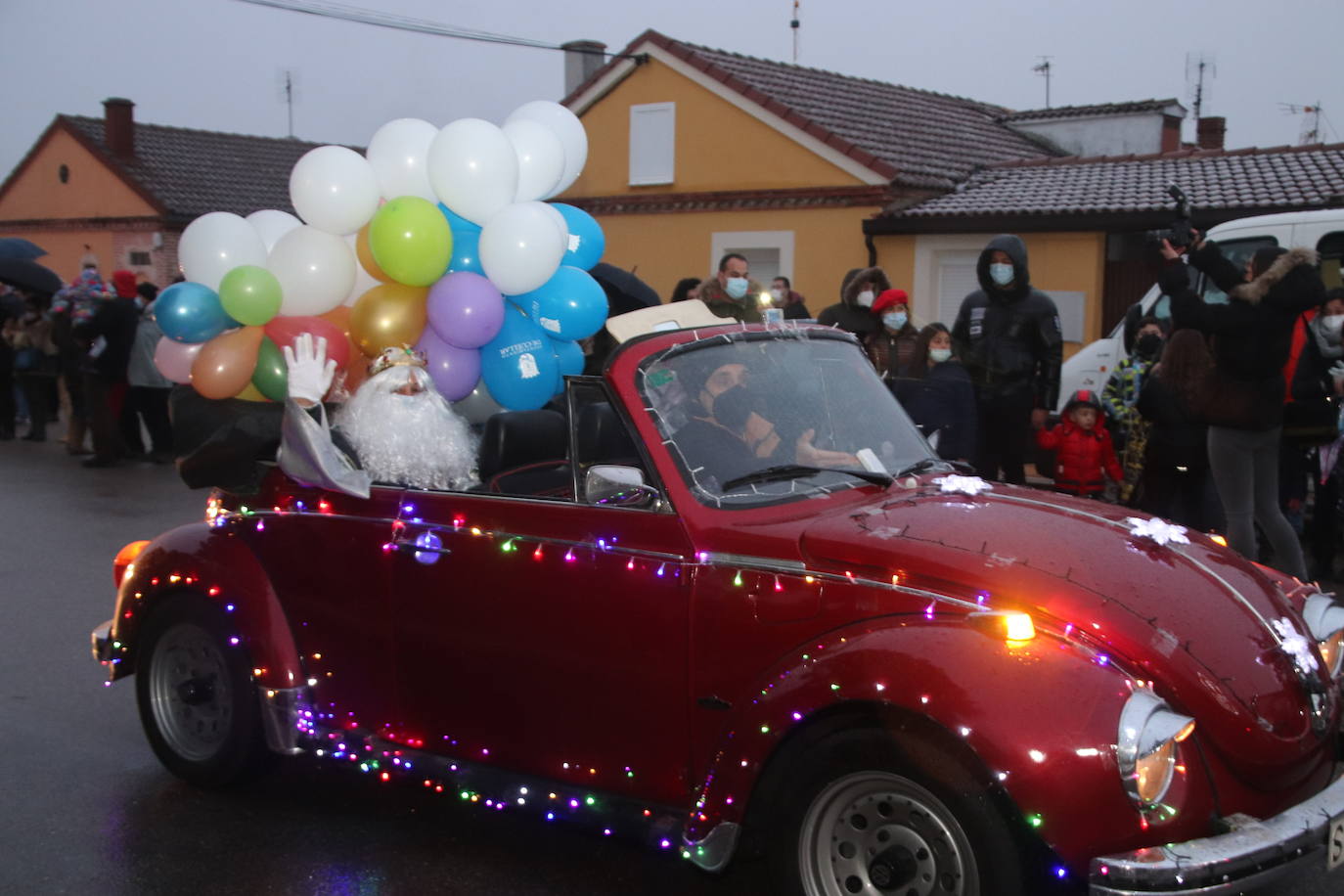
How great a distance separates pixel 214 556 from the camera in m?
4.87

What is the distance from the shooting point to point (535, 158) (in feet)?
20.1

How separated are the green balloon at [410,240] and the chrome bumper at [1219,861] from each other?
368cm

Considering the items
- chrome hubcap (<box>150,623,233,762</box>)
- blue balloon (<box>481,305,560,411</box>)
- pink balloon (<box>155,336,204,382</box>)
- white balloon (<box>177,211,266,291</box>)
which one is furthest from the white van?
chrome hubcap (<box>150,623,233,762</box>)

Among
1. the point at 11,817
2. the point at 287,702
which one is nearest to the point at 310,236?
the point at 287,702

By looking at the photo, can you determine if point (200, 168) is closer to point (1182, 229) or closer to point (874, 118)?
point (874, 118)

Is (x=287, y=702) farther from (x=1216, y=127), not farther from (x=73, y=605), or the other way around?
(x=1216, y=127)

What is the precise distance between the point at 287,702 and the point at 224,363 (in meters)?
1.49

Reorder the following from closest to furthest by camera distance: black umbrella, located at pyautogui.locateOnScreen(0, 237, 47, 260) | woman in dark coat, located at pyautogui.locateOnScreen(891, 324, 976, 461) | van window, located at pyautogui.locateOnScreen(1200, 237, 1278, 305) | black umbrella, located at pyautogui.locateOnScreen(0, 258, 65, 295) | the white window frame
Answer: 1. woman in dark coat, located at pyautogui.locateOnScreen(891, 324, 976, 461)
2. van window, located at pyautogui.locateOnScreen(1200, 237, 1278, 305)
3. black umbrella, located at pyautogui.locateOnScreen(0, 258, 65, 295)
4. black umbrella, located at pyautogui.locateOnScreen(0, 237, 47, 260)
5. the white window frame

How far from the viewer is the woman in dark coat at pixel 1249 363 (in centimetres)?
655

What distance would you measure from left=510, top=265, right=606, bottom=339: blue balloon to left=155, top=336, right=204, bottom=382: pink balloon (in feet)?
4.71

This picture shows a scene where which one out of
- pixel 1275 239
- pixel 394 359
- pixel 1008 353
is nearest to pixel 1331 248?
pixel 1275 239

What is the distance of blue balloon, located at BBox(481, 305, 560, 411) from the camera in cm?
585

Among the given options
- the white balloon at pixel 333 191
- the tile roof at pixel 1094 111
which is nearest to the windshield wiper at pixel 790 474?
the white balloon at pixel 333 191

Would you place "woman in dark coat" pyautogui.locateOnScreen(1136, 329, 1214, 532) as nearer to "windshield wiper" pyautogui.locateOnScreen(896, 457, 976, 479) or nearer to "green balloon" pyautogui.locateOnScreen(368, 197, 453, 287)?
"windshield wiper" pyautogui.locateOnScreen(896, 457, 976, 479)
